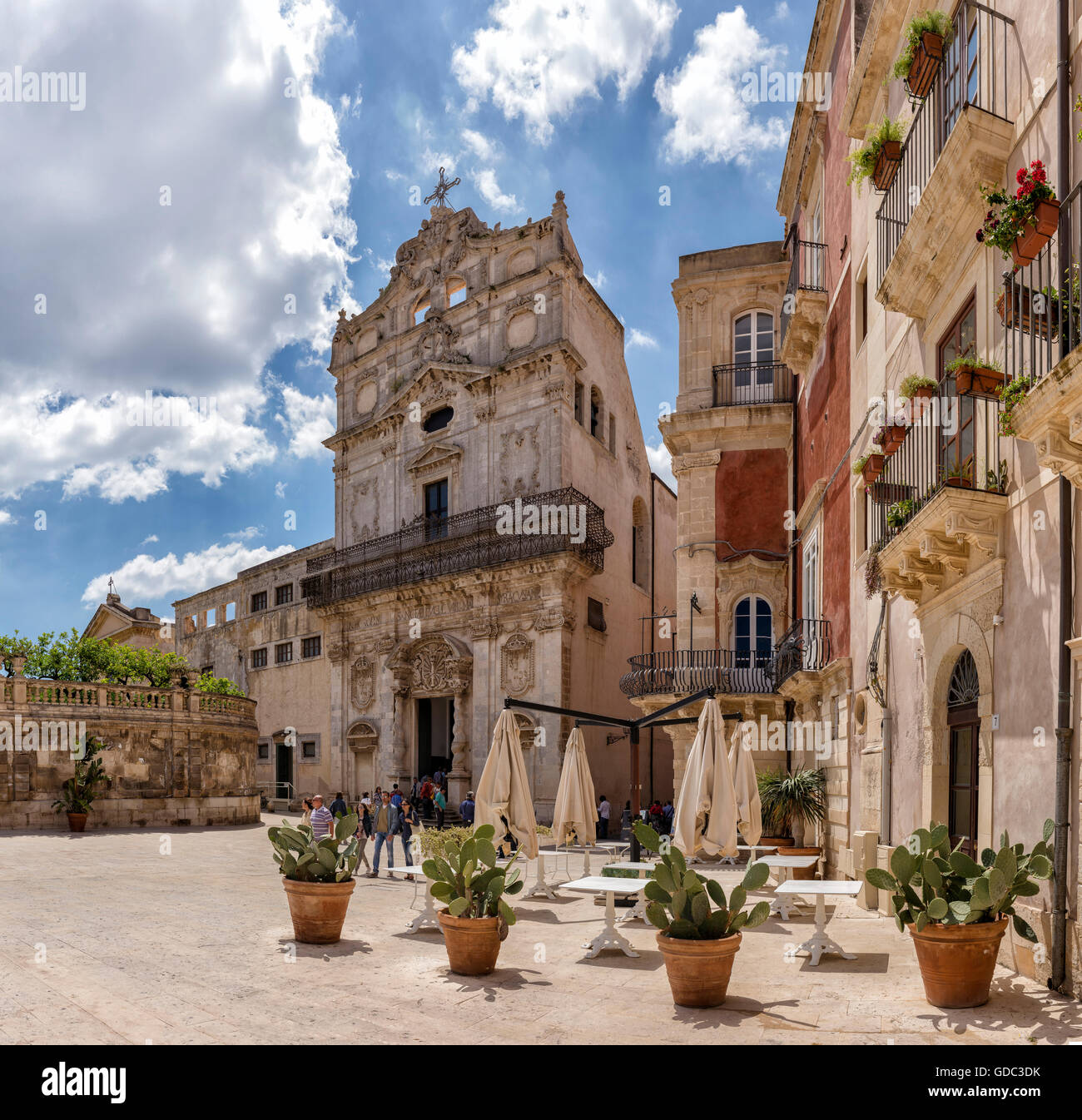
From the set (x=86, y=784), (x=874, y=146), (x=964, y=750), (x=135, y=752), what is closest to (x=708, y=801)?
(x=964, y=750)

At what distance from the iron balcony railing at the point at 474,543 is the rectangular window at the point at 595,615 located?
135 cm

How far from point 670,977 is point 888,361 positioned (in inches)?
→ 350

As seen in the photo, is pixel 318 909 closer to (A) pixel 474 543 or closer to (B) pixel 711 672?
(B) pixel 711 672

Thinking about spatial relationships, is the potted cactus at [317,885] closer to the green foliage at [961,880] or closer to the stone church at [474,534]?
the green foliage at [961,880]

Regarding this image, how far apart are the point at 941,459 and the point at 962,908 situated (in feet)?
16.0

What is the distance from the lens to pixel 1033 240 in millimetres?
7160

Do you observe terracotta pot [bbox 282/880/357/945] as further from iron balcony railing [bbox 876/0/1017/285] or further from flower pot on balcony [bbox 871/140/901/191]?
flower pot on balcony [bbox 871/140/901/191]

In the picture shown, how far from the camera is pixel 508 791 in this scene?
11992mm

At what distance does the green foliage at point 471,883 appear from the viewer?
27.4 ft

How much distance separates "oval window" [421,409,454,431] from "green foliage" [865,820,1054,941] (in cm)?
2938

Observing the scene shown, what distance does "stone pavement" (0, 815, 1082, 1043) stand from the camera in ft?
21.6

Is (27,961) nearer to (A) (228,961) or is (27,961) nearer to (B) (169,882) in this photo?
(A) (228,961)

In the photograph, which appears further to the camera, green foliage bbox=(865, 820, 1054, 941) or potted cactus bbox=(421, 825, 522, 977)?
potted cactus bbox=(421, 825, 522, 977)

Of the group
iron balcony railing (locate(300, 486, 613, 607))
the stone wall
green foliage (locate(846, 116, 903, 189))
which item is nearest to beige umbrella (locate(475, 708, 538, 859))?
green foliage (locate(846, 116, 903, 189))
